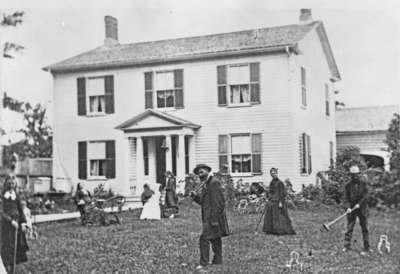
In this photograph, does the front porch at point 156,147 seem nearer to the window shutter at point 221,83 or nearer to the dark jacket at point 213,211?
the window shutter at point 221,83

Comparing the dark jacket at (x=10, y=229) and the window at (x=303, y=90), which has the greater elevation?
the window at (x=303, y=90)

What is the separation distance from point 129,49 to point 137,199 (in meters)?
2.08

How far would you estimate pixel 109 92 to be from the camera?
31.7ft

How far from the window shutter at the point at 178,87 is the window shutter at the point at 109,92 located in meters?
0.96

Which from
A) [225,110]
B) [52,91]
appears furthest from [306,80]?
[52,91]

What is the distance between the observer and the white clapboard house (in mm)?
8828

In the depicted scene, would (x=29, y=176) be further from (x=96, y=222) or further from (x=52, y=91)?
(x=96, y=222)

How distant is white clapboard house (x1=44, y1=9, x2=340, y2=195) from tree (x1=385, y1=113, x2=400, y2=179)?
82 cm

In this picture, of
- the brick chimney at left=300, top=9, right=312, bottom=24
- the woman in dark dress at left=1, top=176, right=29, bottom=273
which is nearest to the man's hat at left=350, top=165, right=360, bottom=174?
the brick chimney at left=300, top=9, right=312, bottom=24

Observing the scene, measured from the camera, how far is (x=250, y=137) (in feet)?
29.5

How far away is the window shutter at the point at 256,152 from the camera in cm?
869

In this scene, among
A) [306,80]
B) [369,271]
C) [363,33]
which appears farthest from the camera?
[306,80]

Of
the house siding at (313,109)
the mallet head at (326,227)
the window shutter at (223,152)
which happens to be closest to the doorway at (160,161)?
the window shutter at (223,152)

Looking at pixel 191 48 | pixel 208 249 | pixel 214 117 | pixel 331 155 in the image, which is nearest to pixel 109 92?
pixel 191 48
